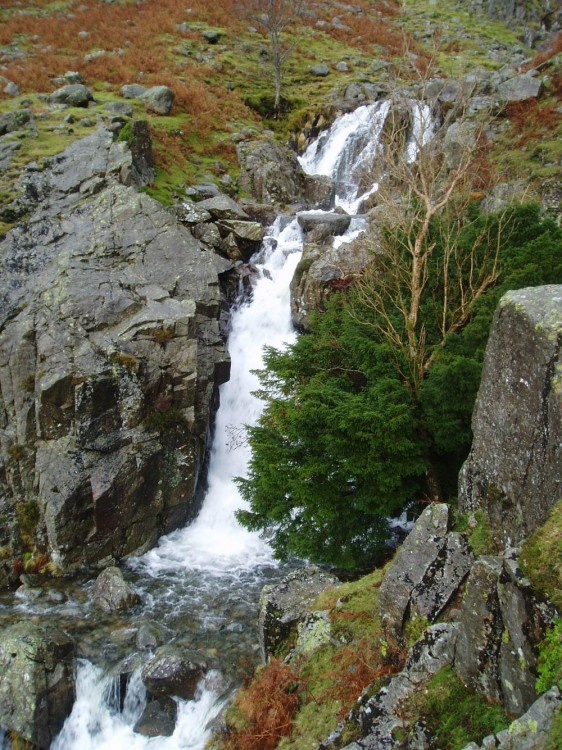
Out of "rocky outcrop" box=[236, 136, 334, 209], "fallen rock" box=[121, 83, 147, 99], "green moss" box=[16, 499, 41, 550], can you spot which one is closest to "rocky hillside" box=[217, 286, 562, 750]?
"green moss" box=[16, 499, 41, 550]

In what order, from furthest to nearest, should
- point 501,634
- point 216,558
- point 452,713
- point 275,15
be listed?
point 275,15
point 216,558
point 452,713
point 501,634

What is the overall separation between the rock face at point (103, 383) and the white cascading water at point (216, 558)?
0.98m

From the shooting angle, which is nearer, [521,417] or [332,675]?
[521,417]

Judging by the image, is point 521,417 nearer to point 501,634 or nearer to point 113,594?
point 501,634

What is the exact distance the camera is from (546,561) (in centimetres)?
527

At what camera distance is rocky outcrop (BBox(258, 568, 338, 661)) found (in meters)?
9.79

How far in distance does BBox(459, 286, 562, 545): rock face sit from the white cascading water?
5.50 meters

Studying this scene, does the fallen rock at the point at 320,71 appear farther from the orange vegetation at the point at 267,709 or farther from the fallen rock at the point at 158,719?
the fallen rock at the point at 158,719

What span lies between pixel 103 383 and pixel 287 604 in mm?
9057

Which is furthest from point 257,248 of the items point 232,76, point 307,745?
point 232,76

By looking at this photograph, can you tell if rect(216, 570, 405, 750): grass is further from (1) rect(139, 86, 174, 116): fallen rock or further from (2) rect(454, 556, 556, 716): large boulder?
(1) rect(139, 86, 174, 116): fallen rock

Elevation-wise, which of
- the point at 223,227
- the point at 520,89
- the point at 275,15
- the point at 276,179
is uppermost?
the point at 275,15

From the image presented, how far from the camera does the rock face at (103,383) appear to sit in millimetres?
15656

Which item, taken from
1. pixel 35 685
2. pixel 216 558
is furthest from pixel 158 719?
pixel 216 558
